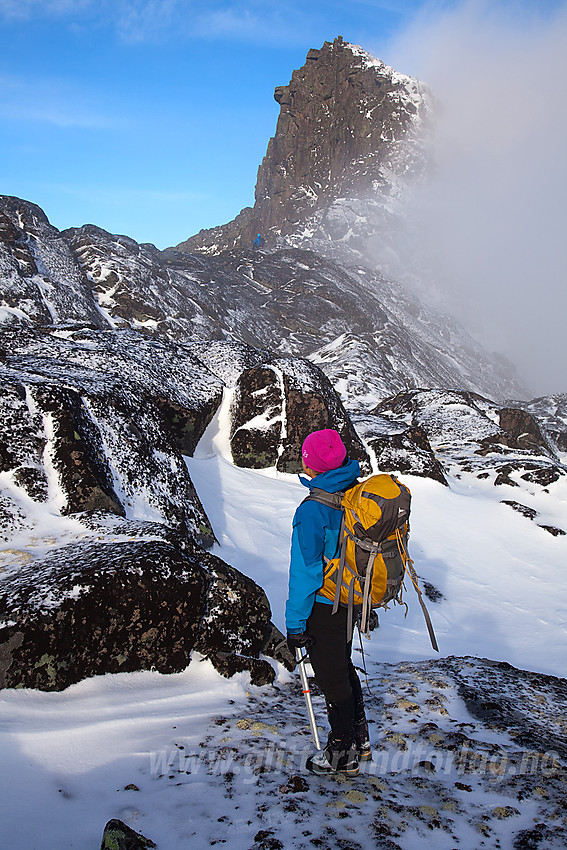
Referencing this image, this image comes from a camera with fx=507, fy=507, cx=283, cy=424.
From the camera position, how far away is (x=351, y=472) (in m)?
4.43

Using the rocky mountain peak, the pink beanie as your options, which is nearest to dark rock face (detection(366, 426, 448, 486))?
the pink beanie

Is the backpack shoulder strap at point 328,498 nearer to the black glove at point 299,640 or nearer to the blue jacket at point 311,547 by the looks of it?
the blue jacket at point 311,547

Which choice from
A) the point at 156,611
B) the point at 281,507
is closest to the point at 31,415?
the point at 156,611

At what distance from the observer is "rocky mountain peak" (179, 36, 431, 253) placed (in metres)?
180

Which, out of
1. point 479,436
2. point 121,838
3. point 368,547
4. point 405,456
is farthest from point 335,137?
point 121,838

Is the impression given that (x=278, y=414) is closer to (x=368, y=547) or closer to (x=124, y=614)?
(x=124, y=614)

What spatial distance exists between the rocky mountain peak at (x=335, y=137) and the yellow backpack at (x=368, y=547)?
7251 inches

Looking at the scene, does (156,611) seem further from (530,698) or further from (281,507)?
(281,507)

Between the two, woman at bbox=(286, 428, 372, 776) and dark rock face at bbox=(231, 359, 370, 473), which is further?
dark rock face at bbox=(231, 359, 370, 473)

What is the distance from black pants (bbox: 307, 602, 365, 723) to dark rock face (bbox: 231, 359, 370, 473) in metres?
11.8

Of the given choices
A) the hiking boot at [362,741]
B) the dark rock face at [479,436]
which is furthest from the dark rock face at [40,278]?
the hiking boot at [362,741]

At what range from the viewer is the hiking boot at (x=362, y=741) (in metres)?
4.29

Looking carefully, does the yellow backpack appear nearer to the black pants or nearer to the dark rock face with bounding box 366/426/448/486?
the black pants

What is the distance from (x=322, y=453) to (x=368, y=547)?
2.90ft
